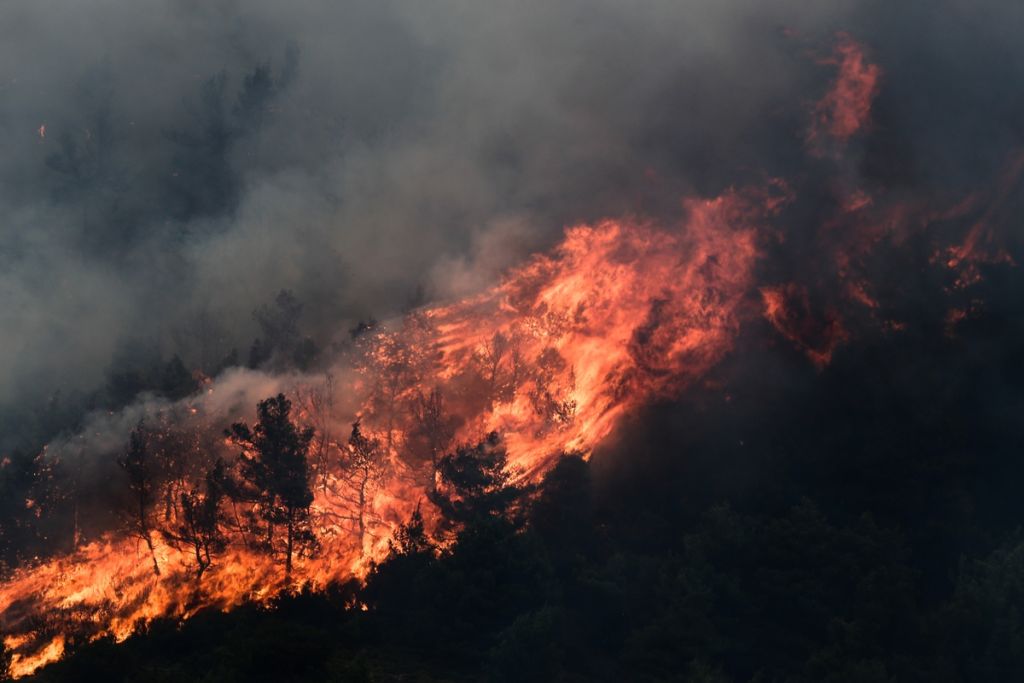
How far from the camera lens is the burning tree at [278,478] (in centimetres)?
5022

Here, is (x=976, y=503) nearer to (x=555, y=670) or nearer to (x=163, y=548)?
(x=555, y=670)

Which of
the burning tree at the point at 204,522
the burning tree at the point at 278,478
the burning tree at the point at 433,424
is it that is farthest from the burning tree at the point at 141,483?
the burning tree at the point at 433,424

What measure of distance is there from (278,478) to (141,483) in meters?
8.38

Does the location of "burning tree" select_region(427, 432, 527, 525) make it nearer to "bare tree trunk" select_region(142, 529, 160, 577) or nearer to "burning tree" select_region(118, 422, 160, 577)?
Answer: "bare tree trunk" select_region(142, 529, 160, 577)

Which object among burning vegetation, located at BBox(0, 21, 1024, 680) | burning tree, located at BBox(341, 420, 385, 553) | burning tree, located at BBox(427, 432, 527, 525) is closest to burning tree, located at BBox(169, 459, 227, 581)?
burning vegetation, located at BBox(0, 21, 1024, 680)

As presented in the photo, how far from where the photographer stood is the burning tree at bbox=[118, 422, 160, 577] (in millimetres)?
50562

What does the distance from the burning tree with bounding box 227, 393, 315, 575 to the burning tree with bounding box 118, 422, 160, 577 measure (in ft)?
17.1

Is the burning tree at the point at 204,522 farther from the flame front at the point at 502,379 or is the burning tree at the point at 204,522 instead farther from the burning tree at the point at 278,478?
the burning tree at the point at 278,478

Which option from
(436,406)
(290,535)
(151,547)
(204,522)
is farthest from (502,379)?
(151,547)

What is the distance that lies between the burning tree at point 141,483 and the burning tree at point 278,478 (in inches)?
205

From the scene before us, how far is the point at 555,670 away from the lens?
4212 cm

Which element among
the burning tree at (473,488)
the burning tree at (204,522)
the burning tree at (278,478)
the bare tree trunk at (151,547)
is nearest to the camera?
the bare tree trunk at (151,547)

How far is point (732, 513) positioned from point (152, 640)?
1172 inches

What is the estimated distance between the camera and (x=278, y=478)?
50.3 metres
